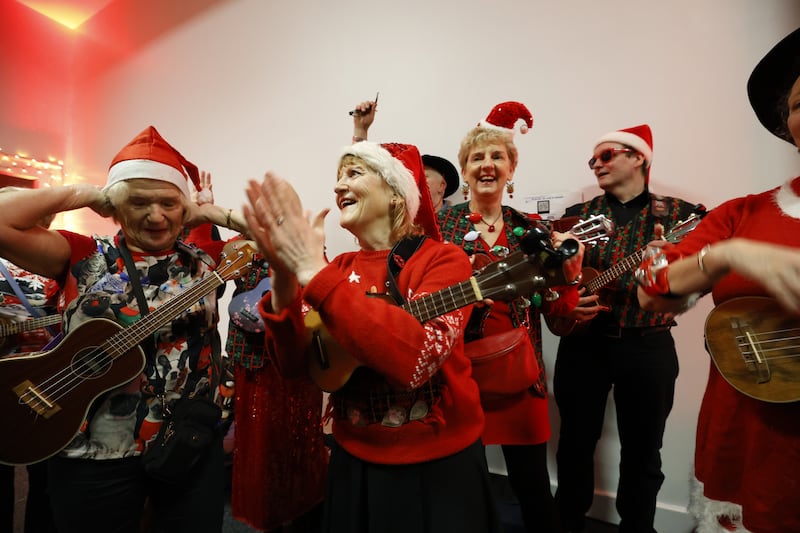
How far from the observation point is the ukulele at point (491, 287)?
88 cm

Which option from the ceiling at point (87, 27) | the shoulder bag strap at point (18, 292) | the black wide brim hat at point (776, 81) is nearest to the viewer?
the black wide brim hat at point (776, 81)

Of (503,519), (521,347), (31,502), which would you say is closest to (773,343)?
(521,347)

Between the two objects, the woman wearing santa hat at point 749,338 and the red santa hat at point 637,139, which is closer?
the woman wearing santa hat at point 749,338

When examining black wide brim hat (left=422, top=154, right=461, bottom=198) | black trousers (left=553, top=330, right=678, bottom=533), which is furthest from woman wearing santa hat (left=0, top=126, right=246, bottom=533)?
black trousers (left=553, top=330, right=678, bottom=533)

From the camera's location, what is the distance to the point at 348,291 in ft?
2.62

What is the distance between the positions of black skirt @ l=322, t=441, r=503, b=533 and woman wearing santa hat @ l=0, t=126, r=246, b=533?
63cm

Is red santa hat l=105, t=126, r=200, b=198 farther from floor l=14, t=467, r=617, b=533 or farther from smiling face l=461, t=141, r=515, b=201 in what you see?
floor l=14, t=467, r=617, b=533

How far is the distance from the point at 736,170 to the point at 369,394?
2351 mm

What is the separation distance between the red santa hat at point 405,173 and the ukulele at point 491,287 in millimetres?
411

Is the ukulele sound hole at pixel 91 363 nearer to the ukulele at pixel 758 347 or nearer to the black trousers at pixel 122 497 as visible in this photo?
the black trousers at pixel 122 497

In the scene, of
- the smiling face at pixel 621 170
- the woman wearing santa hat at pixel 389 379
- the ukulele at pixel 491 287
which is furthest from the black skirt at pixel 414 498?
the smiling face at pixel 621 170

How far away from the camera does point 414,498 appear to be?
0.99 metres

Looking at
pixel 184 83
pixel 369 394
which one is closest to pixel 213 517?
pixel 369 394

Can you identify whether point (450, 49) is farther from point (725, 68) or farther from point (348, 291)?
point (348, 291)
